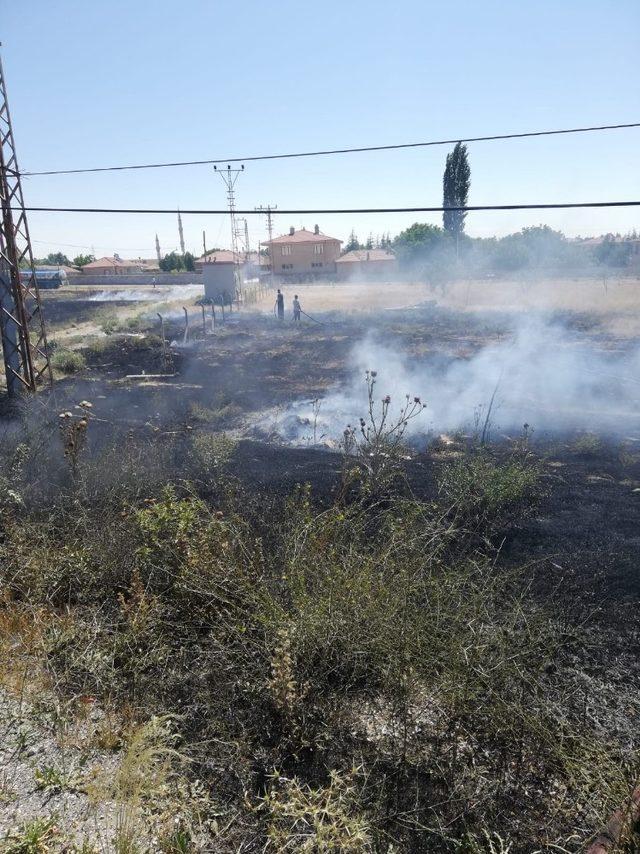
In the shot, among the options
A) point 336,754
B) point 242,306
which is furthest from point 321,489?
point 242,306

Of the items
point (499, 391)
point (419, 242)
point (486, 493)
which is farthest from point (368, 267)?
point (486, 493)

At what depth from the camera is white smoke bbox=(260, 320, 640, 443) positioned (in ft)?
34.3

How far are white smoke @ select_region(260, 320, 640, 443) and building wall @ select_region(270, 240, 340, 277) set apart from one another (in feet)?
156

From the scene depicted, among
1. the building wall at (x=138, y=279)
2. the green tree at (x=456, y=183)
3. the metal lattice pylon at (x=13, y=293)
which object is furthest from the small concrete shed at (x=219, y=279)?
the metal lattice pylon at (x=13, y=293)

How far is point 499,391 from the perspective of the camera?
1259 centimetres

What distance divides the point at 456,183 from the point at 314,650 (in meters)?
48.7

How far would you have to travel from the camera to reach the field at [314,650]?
2.89 m

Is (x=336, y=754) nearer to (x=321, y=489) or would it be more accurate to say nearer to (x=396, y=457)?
(x=321, y=489)

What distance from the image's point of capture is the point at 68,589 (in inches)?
191

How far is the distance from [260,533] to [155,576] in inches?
50.7

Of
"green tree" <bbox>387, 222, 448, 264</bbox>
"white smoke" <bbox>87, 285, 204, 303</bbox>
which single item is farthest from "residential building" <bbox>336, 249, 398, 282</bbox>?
"white smoke" <bbox>87, 285, 204, 303</bbox>

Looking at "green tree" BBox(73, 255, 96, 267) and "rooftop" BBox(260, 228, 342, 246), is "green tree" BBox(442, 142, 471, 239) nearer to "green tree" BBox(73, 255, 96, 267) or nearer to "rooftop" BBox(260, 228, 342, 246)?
"rooftop" BBox(260, 228, 342, 246)

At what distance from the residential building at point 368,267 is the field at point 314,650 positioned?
5037 centimetres

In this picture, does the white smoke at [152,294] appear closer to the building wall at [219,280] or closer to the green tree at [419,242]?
the building wall at [219,280]
